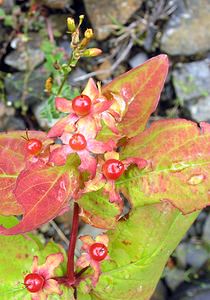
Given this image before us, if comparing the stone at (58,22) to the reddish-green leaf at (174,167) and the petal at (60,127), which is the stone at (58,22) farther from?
the petal at (60,127)

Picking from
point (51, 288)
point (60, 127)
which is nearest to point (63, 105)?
point (60, 127)

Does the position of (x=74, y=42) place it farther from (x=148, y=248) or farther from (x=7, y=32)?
(x=7, y=32)

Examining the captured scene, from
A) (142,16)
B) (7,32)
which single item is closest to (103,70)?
(142,16)


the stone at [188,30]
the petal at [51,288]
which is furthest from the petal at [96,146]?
the stone at [188,30]

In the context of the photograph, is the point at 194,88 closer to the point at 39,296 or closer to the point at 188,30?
the point at 188,30

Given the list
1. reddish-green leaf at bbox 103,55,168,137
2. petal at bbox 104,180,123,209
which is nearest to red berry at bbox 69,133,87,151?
petal at bbox 104,180,123,209

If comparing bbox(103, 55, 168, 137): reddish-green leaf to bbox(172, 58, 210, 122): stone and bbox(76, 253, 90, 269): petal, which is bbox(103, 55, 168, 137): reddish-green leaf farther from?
bbox(172, 58, 210, 122): stone
